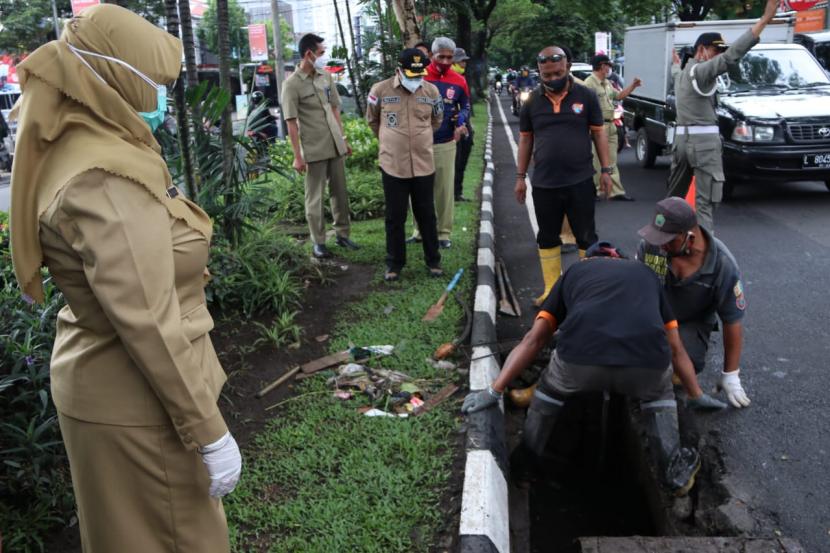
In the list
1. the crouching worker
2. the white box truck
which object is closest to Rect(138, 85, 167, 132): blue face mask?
the crouching worker

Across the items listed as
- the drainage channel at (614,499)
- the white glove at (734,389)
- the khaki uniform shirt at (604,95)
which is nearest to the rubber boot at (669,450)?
the drainage channel at (614,499)

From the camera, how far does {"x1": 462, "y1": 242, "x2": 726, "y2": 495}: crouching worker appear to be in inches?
133

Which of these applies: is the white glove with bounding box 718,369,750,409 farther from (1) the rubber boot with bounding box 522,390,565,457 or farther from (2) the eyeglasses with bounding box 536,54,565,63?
(2) the eyeglasses with bounding box 536,54,565,63

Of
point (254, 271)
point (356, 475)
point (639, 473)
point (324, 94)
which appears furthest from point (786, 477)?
point (324, 94)

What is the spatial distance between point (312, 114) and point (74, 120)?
5.13 metres

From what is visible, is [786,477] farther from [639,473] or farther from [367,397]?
[367,397]

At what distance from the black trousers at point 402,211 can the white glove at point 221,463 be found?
14.3 feet

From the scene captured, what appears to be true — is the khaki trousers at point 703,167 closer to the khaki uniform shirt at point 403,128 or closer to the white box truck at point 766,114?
the white box truck at point 766,114

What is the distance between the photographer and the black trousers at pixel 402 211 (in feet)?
20.1

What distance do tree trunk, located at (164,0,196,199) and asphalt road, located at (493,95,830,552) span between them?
8.17 feet

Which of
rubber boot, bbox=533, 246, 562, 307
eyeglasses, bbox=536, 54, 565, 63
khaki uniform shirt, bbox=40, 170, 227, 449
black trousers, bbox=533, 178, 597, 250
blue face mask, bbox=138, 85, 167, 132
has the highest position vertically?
eyeglasses, bbox=536, 54, 565, 63

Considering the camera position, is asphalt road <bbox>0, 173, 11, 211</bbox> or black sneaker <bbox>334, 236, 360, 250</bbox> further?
asphalt road <bbox>0, 173, 11, 211</bbox>

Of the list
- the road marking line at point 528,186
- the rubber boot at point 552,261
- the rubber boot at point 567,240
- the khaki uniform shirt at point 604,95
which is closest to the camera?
the rubber boot at point 552,261

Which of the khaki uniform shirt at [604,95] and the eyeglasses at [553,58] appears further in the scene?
the khaki uniform shirt at [604,95]
